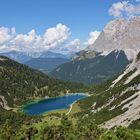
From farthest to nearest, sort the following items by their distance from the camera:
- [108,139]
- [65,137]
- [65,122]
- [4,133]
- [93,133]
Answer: [65,122], [93,133], [65,137], [4,133], [108,139]

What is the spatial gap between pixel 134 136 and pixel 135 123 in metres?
93.3

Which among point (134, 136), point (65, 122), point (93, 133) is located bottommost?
Answer: point (134, 136)

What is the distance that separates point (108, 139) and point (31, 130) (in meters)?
65.3

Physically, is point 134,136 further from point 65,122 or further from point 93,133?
point 65,122

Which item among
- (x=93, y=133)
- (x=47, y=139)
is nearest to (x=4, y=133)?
(x=47, y=139)

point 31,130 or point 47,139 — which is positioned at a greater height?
point 31,130

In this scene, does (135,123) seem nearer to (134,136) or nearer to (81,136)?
(81,136)

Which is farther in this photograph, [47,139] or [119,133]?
[47,139]

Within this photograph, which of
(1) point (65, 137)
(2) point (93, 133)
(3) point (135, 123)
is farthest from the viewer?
(3) point (135, 123)

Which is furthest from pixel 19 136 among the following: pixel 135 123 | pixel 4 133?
pixel 135 123

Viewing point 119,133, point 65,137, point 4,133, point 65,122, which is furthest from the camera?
point 65,122

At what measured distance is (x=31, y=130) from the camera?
162 m

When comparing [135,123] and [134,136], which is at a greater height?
[135,123]

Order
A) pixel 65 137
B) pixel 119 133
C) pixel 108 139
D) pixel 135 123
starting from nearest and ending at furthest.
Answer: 1. pixel 108 139
2. pixel 119 133
3. pixel 65 137
4. pixel 135 123
